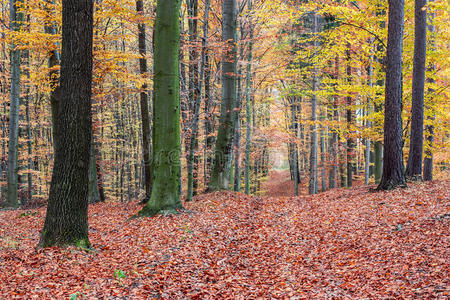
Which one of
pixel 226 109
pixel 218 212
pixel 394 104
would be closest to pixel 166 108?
pixel 218 212

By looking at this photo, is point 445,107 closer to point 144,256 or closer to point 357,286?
point 357,286

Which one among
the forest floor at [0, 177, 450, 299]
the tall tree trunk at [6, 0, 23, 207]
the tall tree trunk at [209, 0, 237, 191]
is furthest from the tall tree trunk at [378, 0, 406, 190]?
the tall tree trunk at [6, 0, 23, 207]

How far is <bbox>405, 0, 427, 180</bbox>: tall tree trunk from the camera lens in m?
10.9

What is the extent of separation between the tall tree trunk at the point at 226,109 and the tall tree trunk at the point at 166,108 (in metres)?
4.02

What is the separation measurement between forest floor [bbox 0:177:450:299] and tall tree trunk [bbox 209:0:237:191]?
3394 mm

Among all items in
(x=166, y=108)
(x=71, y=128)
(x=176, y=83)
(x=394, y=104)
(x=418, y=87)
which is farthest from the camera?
(x=418, y=87)

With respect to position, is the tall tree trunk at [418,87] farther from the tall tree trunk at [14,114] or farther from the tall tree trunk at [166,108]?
the tall tree trunk at [14,114]

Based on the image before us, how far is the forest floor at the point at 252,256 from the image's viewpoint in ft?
15.1

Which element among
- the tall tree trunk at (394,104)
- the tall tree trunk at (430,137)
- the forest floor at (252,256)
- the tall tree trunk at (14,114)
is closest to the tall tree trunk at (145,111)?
the forest floor at (252,256)

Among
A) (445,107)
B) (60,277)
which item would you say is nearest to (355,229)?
(60,277)

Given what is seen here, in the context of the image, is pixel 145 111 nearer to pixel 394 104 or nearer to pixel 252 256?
pixel 252 256

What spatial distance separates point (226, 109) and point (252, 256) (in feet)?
23.7

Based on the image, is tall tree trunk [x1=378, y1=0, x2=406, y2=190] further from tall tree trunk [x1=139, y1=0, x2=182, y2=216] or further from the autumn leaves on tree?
tall tree trunk [x1=139, y1=0, x2=182, y2=216]

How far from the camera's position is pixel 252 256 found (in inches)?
270
